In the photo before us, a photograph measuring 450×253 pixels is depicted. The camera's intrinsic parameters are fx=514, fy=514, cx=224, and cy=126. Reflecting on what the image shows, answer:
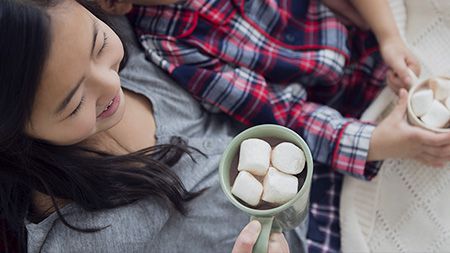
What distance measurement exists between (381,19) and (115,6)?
45cm

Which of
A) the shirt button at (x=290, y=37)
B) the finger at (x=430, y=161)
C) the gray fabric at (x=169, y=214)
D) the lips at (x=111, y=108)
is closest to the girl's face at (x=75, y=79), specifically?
the lips at (x=111, y=108)

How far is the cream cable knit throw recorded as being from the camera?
82 cm

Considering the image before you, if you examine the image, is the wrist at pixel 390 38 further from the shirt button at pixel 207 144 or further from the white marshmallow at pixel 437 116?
the shirt button at pixel 207 144

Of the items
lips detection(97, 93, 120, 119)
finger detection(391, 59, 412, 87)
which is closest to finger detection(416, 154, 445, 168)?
finger detection(391, 59, 412, 87)

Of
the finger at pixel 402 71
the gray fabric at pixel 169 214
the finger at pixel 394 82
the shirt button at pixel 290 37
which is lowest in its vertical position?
the gray fabric at pixel 169 214

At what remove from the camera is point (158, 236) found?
77 cm

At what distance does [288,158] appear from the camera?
1.89 ft

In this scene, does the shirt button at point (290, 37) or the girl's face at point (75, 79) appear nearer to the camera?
the girl's face at point (75, 79)

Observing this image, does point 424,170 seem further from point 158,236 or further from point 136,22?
point 136,22

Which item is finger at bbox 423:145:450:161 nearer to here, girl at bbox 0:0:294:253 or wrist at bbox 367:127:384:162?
wrist at bbox 367:127:384:162

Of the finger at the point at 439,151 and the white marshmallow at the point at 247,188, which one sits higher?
the white marshmallow at the point at 247,188

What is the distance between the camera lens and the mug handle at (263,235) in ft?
1.89

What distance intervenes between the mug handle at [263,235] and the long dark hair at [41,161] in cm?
20

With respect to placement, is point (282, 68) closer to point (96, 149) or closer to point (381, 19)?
point (381, 19)
